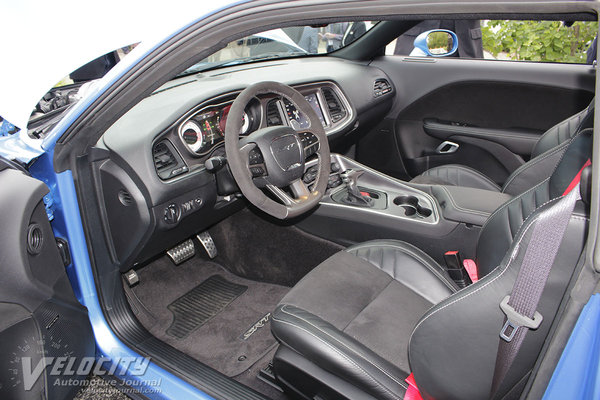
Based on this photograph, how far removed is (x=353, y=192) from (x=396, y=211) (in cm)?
24

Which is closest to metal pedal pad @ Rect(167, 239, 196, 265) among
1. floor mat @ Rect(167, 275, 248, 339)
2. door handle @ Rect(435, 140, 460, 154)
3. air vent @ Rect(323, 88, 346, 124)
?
floor mat @ Rect(167, 275, 248, 339)

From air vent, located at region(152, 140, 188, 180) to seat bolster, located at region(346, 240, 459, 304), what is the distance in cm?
74

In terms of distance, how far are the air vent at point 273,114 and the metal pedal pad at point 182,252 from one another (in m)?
0.78

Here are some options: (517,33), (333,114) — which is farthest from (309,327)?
(517,33)

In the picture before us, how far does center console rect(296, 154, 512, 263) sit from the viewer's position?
1.99m

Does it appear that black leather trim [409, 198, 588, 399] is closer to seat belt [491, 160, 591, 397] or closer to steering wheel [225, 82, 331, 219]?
seat belt [491, 160, 591, 397]

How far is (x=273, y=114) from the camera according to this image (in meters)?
2.16

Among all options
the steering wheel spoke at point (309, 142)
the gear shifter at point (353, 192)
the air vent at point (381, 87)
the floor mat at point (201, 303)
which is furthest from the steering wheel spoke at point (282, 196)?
the air vent at point (381, 87)

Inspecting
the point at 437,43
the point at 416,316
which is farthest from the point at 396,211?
the point at 437,43

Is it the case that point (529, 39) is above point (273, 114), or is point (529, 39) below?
below

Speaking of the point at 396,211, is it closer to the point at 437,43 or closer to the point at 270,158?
the point at 270,158

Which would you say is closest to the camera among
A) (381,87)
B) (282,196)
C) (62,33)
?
(62,33)

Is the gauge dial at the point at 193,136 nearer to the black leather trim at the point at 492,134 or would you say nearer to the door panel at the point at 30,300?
the door panel at the point at 30,300

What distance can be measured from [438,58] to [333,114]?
86 cm
